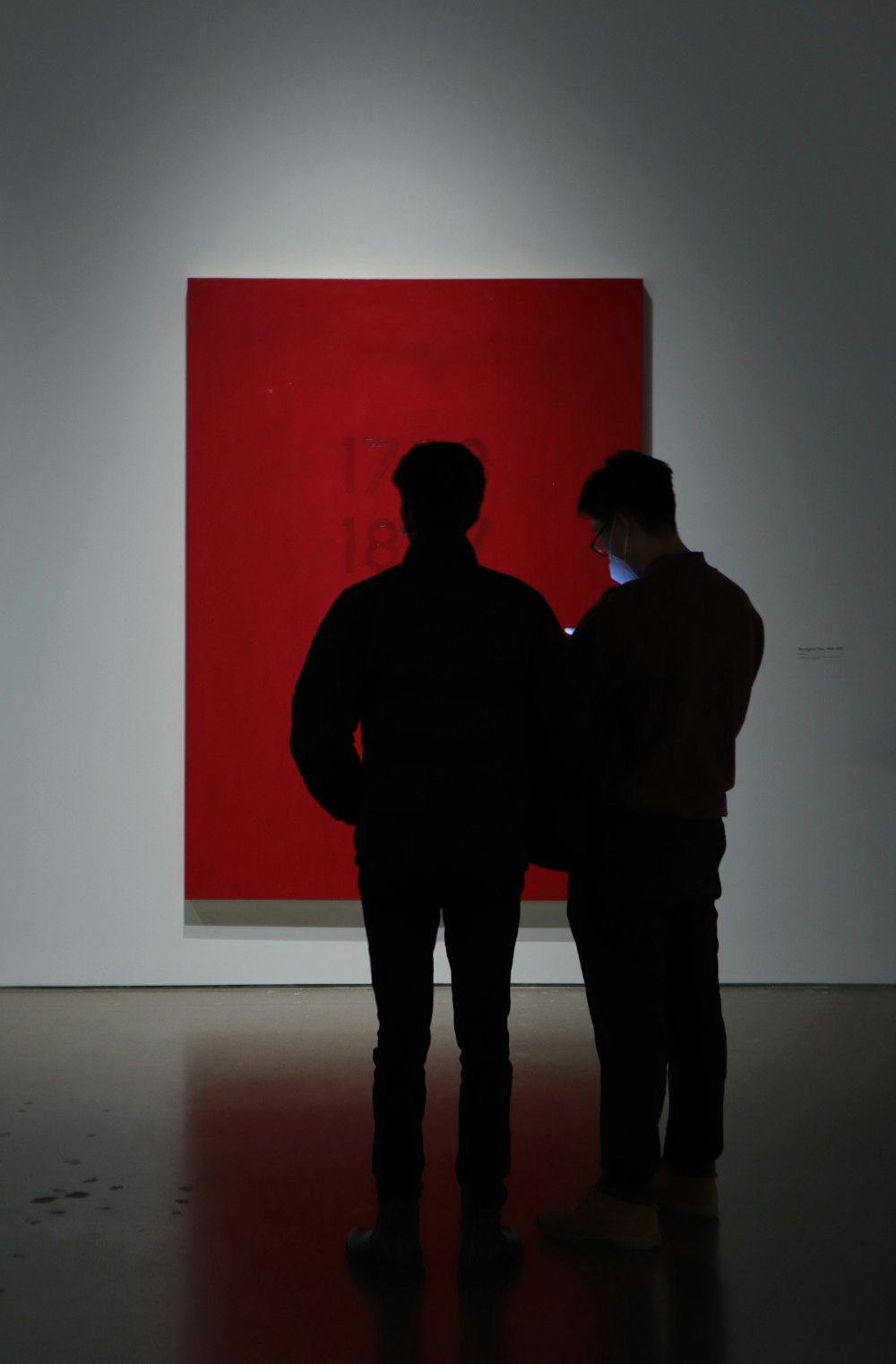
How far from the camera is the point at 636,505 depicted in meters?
2.52

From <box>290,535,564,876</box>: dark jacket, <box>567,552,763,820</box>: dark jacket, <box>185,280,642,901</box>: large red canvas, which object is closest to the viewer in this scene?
<box>290,535,564,876</box>: dark jacket

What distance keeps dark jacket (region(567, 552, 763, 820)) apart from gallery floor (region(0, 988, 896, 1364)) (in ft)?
2.70

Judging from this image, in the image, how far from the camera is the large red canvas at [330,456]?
15.4ft

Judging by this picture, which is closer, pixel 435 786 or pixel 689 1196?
pixel 435 786

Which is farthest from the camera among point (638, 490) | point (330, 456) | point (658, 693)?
point (330, 456)

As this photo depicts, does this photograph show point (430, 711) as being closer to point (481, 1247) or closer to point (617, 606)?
point (617, 606)

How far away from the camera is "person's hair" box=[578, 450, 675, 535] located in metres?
2.52

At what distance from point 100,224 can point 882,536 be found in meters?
2.99

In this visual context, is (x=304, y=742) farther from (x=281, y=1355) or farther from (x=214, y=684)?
(x=214, y=684)

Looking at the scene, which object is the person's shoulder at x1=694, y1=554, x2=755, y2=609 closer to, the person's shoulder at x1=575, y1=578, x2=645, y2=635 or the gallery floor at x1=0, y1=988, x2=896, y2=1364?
the person's shoulder at x1=575, y1=578, x2=645, y2=635

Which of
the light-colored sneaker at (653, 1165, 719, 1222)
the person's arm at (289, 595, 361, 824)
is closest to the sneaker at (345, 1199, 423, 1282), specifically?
the light-colored sneaker at (653, 1165, 719, 1222)

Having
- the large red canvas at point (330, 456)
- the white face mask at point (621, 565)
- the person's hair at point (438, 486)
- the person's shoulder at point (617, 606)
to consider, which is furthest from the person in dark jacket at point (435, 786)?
the large red canvas at point (330, 456)

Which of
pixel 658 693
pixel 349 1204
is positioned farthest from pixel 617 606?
pixel 349 1204

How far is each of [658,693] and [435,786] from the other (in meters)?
0.48
